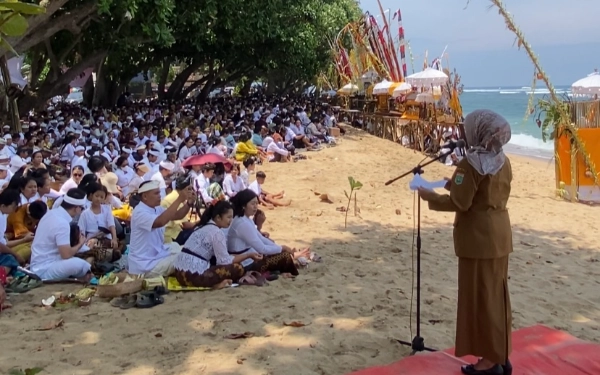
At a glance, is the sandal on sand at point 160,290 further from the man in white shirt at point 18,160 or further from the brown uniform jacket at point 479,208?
the man in white shirt at point 18,160

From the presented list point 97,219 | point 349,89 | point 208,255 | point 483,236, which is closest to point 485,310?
point 483,236

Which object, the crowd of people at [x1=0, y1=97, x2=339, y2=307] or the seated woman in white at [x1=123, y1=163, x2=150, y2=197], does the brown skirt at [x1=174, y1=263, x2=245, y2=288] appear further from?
the seated woman in white at [x1=123, y1=163, x2=150, y2=197]

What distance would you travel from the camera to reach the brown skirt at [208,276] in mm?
5344

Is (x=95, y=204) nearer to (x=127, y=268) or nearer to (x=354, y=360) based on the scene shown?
(x=127, y=268)

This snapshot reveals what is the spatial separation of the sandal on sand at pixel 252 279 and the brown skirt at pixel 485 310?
240cm

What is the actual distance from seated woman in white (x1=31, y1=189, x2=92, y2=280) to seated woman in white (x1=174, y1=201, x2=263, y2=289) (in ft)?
3.20

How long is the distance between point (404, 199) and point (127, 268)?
581 centimetres

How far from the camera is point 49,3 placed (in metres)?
10.6

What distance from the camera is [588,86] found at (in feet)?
41.7

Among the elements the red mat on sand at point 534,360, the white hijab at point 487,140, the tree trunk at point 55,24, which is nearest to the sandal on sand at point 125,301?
the red mat on sand at point 534,360

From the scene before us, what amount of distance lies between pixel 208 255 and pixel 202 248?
90 millimetres

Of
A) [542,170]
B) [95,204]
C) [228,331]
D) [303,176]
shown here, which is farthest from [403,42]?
[228,331]

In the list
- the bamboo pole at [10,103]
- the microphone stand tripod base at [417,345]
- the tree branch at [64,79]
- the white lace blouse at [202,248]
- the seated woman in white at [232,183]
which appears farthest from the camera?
the tree branch at [64,79]

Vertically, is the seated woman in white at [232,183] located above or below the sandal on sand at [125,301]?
above
